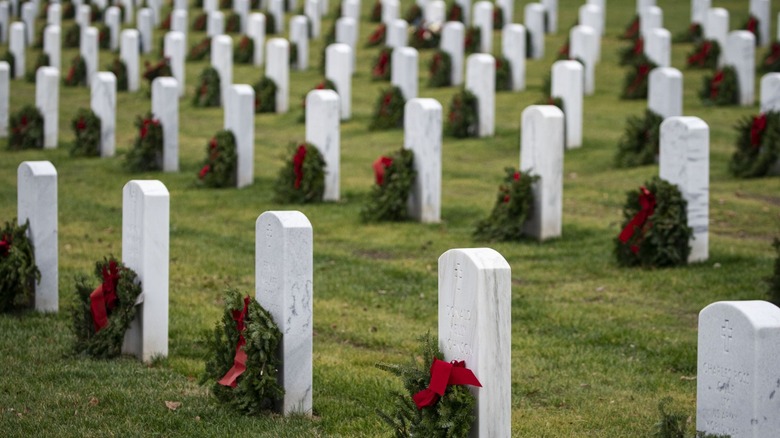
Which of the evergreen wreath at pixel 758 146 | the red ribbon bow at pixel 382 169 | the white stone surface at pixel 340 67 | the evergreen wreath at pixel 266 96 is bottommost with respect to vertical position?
the red ribbon bow at pixel 382 169

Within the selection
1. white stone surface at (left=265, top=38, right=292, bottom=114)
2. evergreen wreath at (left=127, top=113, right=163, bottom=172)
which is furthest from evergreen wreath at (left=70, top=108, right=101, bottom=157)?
white stone surface at (left=265, top=38, right=292, bottom=114)

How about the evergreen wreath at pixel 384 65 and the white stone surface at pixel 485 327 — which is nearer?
the white stone surface at pixel 485 327

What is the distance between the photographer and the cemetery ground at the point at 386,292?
22.5 ft

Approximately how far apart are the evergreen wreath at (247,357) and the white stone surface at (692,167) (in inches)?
195

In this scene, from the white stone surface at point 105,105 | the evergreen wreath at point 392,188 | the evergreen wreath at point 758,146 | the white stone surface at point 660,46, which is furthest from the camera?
the white stone surface at point 660,46

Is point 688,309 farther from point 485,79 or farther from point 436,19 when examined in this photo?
point 436,19

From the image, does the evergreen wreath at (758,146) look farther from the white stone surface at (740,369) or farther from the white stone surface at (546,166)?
the white stone surface at (740,369)

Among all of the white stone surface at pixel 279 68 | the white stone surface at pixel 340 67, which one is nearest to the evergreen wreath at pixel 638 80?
the white stone surface at pixel 340 67

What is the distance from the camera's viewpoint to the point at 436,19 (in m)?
26.9

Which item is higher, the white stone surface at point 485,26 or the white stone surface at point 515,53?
the white stone surface at point 485,26

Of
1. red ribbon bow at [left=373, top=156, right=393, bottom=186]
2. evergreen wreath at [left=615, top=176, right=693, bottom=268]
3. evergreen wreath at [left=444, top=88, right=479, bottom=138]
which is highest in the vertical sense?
evergreen wreath at [left=444, top=88, right=479, bottom=138]

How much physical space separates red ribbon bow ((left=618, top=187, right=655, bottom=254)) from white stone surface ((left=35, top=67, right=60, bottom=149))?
9.77m

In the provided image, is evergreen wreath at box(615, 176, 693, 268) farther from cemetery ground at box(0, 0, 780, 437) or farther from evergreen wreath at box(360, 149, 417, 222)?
evergreen wreath at box(360, 149, 417, 222)

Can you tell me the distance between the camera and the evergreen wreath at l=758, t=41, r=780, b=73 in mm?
21359
